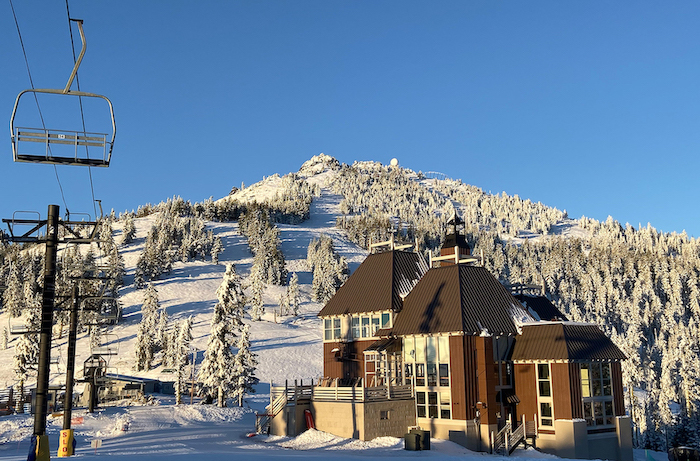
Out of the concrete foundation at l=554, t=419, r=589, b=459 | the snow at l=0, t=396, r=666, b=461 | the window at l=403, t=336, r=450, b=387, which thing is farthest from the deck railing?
the concrete foundation at l=554, t=419, r=589, b=459

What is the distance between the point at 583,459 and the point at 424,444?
327 inches

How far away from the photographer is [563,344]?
31.3 meters

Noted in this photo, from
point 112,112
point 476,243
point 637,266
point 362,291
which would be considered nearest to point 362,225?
point 476,243

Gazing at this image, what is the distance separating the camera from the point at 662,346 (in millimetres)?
102625

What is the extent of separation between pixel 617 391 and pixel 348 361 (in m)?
15.4

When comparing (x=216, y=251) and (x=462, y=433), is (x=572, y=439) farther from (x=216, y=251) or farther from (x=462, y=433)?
(x=216, y=251)

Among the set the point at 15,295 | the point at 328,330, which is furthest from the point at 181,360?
the point at 15,295

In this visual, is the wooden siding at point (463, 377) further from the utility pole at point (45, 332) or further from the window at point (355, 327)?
the utility pole at point (45, 332)

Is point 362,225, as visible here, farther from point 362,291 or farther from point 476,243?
point 362,291

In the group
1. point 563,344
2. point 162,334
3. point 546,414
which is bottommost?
point 546,414

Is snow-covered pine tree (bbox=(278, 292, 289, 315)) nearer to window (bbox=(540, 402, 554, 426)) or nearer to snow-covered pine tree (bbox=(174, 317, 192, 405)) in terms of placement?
snow-covered pine tree (bbox=(174, 317, 192, 405))

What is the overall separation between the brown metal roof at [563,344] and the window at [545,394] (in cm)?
82

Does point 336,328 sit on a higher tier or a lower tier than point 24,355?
higher

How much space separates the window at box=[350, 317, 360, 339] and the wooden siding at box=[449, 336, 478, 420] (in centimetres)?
758
